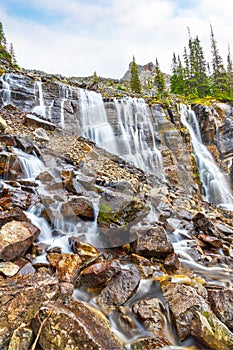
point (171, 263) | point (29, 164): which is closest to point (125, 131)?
point (29, 164)

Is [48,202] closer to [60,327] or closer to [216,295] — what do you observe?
[60,327]

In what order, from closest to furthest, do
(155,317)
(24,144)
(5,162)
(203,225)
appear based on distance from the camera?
(155,317) < (203,225) < (5,162) < (24,144)

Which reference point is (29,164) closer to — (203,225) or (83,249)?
(83,249)

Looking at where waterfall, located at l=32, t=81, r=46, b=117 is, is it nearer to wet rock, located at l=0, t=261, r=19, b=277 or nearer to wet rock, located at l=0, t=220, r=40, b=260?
wet rock, located at l=0, t=220, r=40, b=260

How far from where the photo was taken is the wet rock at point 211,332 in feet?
10.3

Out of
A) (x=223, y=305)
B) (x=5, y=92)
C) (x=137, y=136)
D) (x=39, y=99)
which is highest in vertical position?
(x=5, y=92)

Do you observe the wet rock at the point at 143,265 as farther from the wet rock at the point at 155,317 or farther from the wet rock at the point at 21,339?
the wet rock at the point at 21,339

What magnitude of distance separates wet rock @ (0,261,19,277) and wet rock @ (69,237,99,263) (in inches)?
54.2

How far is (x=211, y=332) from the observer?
3217mm

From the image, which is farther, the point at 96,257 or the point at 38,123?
the point at 38,123

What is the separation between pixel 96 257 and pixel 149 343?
77.3 inches

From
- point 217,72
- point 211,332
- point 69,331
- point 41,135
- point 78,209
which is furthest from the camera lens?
point 217,72

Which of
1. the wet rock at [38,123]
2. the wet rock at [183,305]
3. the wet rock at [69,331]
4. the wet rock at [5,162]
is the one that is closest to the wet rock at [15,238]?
the wet rock at [69,331]

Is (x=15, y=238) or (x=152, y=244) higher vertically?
(x=15, y=238)
